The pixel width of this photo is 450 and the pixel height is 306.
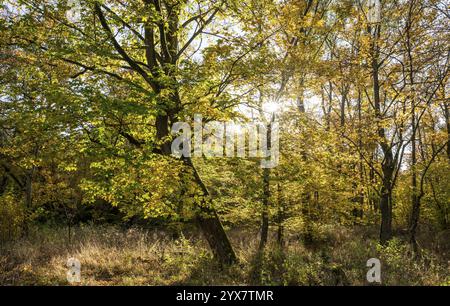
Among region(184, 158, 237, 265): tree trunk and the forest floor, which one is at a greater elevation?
region(184, 158, 237, 265): tree trunk

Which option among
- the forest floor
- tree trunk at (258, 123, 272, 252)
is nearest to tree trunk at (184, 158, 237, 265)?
the forest floor

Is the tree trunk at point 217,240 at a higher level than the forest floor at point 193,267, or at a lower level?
higher

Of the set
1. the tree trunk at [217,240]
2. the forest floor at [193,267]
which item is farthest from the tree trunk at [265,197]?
the tree trunk at [217,240]

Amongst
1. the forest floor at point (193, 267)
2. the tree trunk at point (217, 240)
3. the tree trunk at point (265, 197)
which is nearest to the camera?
the forest floor at point (193, 267)

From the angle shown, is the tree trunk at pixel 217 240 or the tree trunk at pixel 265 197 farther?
the tree trunk at pixel 265 197

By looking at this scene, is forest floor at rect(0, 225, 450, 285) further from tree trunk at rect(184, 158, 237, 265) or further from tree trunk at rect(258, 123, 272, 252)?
tree trunk at rect(258, 123, 272, 252)

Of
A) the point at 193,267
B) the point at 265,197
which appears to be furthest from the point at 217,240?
the point at 265,197

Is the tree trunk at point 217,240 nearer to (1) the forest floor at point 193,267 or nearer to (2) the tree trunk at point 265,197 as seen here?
(1) the forest floor at point 193,267

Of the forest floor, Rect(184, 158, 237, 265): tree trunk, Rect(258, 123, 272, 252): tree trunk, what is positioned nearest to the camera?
the forest floor

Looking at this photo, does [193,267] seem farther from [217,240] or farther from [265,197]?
[265,197]

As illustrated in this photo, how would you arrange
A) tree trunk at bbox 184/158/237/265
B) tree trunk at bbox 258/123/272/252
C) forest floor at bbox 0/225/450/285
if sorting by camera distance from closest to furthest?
forest floor at bbox 0/225/450/285 → tree trunk at bbox 184/158/237/265 → tree trunk at bbox 258/123/272/252

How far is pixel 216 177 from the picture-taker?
9219 mm

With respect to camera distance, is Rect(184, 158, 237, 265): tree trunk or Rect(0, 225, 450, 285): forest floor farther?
Rect(184, 158, 237, 265): tree trunk
